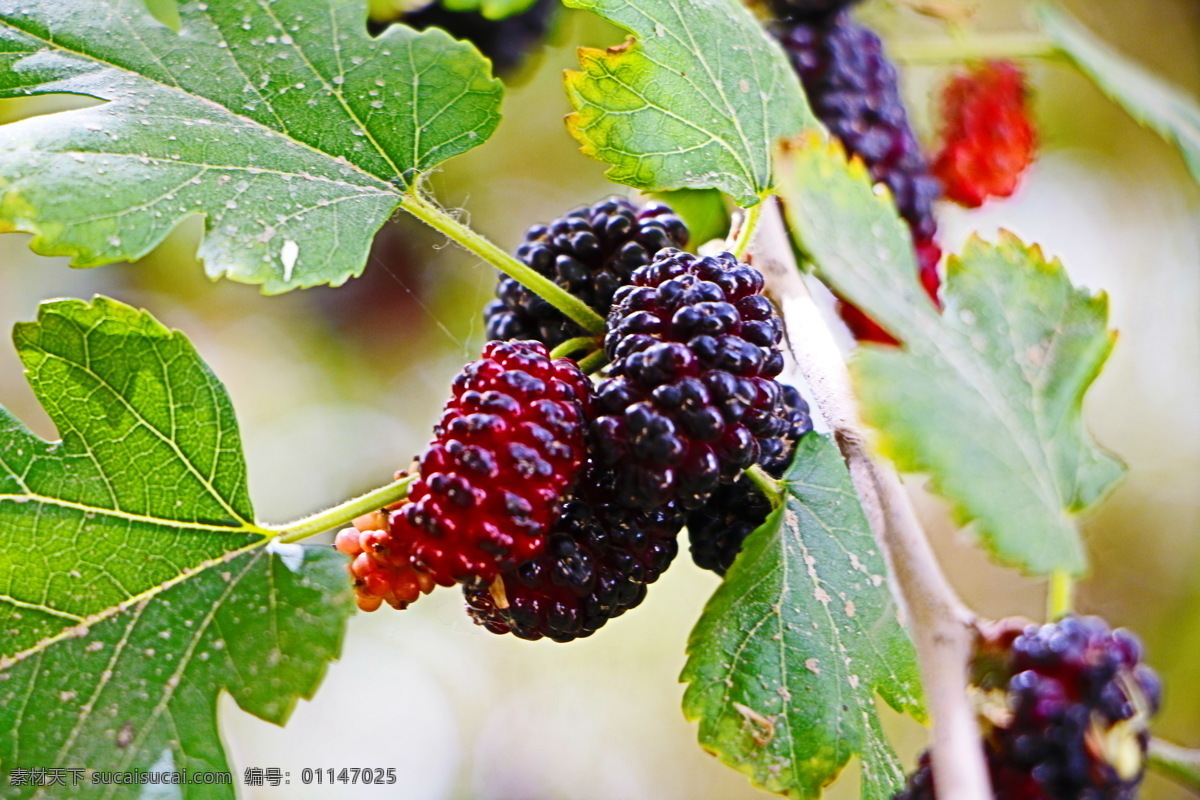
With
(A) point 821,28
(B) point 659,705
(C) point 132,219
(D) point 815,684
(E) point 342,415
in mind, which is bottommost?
(B) point 659,705

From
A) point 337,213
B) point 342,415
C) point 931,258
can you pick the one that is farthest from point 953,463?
point 342,415

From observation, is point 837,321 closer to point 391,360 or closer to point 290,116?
point 290,116

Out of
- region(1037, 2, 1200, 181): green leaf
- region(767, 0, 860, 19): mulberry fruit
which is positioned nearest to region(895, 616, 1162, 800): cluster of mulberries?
region(767, 0, 860, 19): mulberry fruit

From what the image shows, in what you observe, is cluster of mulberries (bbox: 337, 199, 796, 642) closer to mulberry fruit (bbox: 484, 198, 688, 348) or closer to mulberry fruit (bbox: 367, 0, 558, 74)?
mulberry fruit (bbox: 484, 198, 688, 348)

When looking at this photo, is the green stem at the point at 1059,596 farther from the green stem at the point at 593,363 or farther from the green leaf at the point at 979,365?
the green stem at the point at 593,363

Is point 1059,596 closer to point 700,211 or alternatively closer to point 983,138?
point 700,211

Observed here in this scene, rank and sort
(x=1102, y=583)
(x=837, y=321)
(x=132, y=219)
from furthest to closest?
(x=1102, y=583) < (x=837, y=321) < (x=132, y=219)
